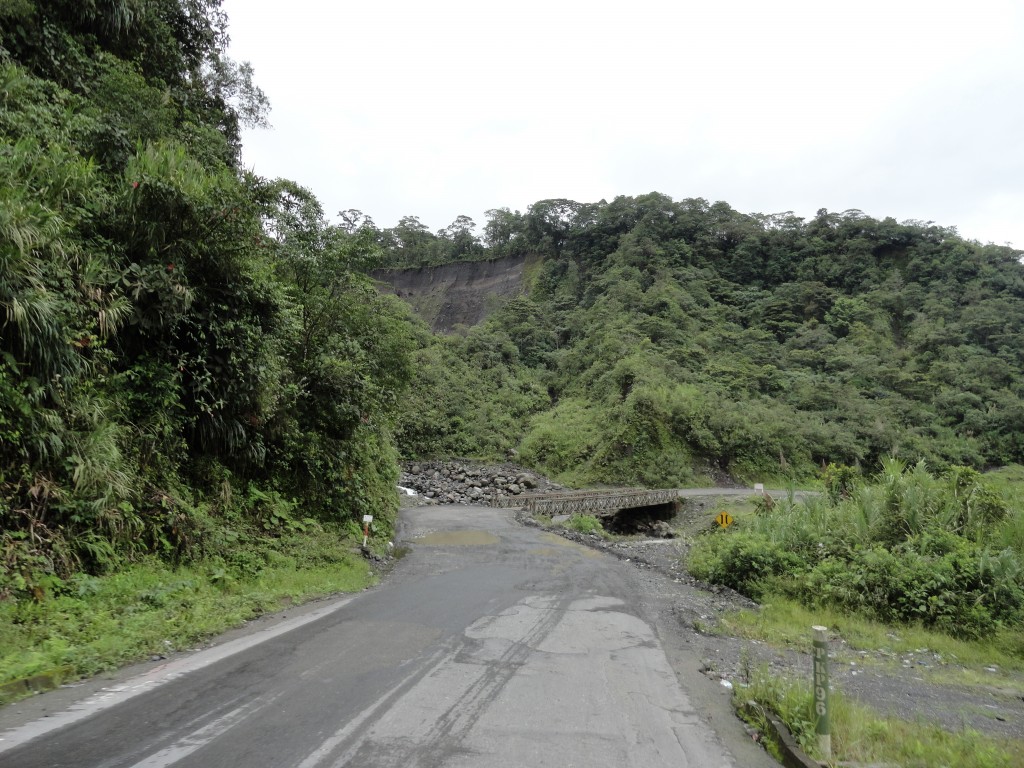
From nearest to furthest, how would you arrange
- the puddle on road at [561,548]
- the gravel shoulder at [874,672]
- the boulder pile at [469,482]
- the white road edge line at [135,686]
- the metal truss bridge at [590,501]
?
1. the white road edge line at [135,686]
2. the gravel shoulder at [874,672]
3. the puddle on road at [561,548]
4. the metal truss bridge at [590,501]
5. the boulder pile at [469,482]

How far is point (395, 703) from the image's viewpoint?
14.3ft

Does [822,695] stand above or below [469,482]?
above

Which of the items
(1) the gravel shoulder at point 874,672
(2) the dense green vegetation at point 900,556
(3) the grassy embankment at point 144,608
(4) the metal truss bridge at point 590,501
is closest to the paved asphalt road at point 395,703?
(3) the grassy embankment at point 144,608

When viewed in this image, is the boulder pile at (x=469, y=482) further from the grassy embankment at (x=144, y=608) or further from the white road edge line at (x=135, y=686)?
the white road edge line at (x=135, y=686)

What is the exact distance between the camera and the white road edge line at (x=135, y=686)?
136 inches

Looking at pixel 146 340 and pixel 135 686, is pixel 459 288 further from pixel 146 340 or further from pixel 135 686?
pixel 135 686

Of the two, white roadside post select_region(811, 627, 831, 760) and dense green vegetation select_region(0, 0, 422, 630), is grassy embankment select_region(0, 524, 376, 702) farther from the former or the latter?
white roadside post select_region(811, 627, 831, 760)

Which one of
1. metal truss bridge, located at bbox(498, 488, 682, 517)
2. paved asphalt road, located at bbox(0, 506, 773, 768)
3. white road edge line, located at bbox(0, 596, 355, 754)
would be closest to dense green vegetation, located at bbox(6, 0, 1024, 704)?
white road edge line, located at bbox(0, 596, 355, 754)

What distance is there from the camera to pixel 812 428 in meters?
36.9

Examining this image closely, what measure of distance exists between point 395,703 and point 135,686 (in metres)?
2.07

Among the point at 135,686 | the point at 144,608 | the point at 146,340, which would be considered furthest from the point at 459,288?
the point at 135,686

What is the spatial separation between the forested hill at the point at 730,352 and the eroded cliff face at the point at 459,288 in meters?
3.14

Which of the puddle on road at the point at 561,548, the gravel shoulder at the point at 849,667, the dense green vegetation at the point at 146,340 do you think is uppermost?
the dense green vegetation at the point at 146,340

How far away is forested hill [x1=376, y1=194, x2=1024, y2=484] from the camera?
120 ft
